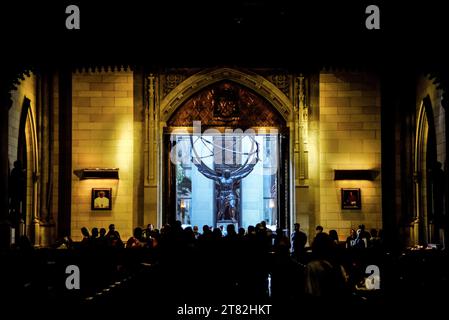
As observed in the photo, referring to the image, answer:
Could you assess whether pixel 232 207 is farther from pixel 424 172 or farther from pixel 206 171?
pixel 424 172

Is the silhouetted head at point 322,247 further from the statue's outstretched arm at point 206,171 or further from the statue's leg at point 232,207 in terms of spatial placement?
the statue's leg at point 232,207

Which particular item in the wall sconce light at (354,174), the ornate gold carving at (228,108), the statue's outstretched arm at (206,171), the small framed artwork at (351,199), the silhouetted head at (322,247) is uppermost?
the ornate gold carving at (228,108)

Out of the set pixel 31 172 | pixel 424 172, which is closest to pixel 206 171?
pixel 31 172

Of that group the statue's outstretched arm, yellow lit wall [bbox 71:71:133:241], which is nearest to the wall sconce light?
yellow lit wall [bbox 71:71:133:241]

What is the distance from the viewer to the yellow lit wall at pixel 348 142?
20.3 m

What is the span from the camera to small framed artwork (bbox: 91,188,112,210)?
2031 centimetres

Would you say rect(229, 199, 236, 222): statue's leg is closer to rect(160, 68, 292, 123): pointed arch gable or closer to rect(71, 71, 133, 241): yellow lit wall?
rect(160, 68, 292, 123): pointed arch gable

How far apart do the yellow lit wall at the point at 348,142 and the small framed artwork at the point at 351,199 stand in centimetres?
12

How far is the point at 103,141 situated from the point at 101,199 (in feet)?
5.42

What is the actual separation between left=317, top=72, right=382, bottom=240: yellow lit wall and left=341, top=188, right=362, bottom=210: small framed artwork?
115 millimetres

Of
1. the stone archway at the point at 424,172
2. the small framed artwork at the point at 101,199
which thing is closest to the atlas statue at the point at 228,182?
the small framed artwork at the point at 101,199

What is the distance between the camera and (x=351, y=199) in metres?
20.3

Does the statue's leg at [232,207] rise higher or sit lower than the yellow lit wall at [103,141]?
lower
